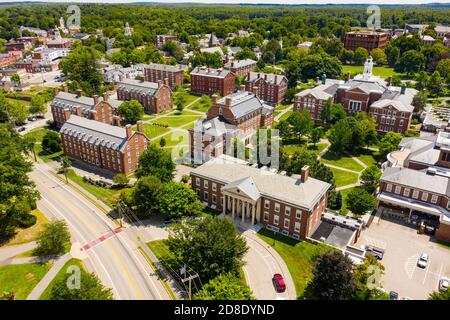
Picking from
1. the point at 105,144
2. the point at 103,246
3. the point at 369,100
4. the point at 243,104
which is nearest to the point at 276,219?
the point at 103,246

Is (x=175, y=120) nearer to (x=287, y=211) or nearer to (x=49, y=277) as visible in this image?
(x=287, y=211)

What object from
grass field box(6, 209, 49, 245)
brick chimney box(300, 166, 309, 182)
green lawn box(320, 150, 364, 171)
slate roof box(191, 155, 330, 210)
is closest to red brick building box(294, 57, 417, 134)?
green lawn box(320, 150, 364, 171)

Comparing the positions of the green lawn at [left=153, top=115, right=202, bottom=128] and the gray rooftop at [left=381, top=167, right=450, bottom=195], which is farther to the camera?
the green lawn at [left=153, top=115, right=202, bottom=128]

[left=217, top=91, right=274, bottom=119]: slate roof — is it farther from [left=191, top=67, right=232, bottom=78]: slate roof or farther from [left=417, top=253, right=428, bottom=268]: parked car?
[left=417, top=253, right=428, bottom=268]: parked car

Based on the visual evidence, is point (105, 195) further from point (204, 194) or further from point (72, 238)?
point (204, 194)

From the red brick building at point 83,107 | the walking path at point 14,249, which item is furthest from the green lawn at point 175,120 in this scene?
the walking path at point 14,249
